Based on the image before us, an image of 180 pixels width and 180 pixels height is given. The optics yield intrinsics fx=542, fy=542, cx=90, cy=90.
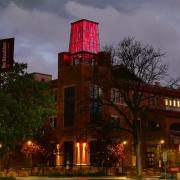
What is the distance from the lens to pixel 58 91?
93625 mm

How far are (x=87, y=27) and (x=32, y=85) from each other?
49.4 metres

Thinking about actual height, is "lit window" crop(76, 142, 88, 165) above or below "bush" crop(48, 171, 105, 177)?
above

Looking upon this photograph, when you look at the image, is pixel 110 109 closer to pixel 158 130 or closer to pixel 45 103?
pixel 158 130

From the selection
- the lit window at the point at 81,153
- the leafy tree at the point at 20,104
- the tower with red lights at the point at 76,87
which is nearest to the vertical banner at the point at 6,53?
the leafy tree at the point at 20,104

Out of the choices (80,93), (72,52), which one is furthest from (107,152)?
(72,52)

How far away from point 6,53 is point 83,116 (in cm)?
4218

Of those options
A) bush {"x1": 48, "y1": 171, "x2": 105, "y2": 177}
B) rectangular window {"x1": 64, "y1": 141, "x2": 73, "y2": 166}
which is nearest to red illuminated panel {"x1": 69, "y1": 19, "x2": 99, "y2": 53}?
rectangular window {"x1": 64, "y1": 141, "x2": 73, "y2": 166}

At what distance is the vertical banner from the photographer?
4622cm

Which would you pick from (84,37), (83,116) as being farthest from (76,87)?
→ (84,37)

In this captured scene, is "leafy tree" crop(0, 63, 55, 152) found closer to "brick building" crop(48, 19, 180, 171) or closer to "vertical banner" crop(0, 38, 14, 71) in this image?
"vertical banner" crop(0, 38, 14, 71)

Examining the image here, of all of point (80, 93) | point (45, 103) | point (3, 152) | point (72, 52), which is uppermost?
point (72, 52)

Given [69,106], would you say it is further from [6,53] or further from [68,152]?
[6,53]

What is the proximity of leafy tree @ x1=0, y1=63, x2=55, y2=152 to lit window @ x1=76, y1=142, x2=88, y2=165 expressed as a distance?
38.2 m

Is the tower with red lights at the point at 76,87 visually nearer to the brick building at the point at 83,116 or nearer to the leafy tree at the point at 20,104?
the brick building at the point at 83,116
